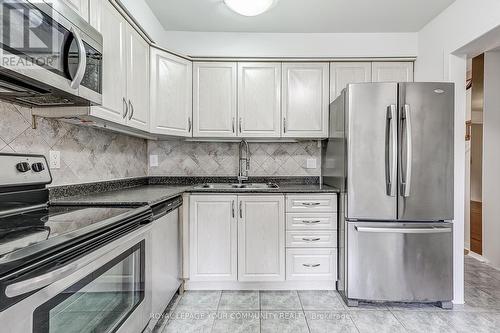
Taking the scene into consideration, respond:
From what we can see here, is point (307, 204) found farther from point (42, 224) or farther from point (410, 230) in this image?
point (42, 224)

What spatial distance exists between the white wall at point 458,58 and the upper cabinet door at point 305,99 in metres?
0.98

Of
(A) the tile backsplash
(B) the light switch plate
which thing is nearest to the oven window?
(A) the tile backsplash

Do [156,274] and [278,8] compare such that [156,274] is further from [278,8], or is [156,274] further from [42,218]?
[278,8]

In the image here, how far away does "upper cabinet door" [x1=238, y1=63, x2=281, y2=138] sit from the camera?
280 centimetres

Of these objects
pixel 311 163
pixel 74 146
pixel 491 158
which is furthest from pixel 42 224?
pixel 491 158

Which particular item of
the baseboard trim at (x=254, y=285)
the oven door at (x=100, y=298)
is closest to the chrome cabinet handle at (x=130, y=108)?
the oven door at (x=100, y=298)

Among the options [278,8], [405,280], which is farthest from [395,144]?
[278,8]

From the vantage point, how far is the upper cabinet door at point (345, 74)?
2.81m

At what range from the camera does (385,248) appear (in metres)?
2.21

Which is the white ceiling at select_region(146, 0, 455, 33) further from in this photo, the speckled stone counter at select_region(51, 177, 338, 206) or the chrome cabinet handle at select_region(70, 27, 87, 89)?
the speckled stone counter at select_region(51, 177, 338, 206)

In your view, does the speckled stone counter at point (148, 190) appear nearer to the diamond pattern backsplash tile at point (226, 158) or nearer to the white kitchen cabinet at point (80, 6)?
the diamond pattern backsplash tile at point (226, 158)

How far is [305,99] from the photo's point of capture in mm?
2822

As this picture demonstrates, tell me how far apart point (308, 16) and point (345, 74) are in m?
0.67

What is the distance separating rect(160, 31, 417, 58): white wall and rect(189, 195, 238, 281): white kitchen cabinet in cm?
155
